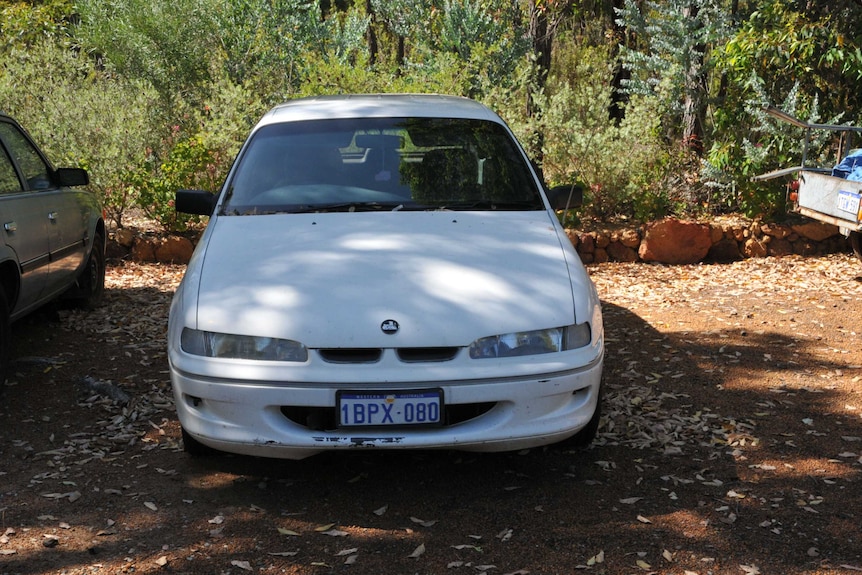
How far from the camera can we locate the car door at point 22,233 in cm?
505

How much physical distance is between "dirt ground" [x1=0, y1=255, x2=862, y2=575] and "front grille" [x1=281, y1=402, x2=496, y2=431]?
39 centimetres

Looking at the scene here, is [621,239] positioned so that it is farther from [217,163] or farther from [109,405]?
[109,405]

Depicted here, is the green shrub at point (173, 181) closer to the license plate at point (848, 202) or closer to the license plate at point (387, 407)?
the license plate at point (848, 202)

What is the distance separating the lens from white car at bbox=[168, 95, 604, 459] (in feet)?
11.1

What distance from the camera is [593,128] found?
31.3 ft

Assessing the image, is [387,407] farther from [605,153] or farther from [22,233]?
[605,153]

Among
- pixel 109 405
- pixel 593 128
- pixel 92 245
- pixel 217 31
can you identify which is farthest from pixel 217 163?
pixel 217 31

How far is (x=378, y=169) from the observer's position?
4707 mm

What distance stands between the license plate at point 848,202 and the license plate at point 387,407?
553 centimetres

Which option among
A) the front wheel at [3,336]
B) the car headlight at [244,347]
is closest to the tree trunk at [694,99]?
the front wheel at [3,336]

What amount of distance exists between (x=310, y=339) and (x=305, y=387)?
18 centimetres

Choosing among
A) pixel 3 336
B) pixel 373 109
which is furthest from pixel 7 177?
pixel 373 109

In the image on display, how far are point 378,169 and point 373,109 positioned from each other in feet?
1.75

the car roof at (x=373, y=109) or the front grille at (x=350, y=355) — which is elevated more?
the car roof at (x=373, y=109)
